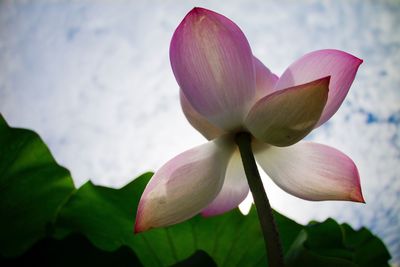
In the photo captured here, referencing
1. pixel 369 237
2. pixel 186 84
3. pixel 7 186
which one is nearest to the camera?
pixel 186 84

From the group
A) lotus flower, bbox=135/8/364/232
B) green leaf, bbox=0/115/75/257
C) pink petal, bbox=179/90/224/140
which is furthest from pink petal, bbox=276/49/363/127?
green leaf, bbox=0/115/75/257

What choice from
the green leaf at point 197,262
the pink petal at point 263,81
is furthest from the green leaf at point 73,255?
the pink petal at point 263,81

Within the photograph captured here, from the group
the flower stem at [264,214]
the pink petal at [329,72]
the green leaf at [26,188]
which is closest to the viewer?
the flower stem at [264,214]

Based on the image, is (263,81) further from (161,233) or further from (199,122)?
(161,233)

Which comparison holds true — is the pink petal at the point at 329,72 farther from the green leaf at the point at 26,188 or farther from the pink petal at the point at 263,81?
the green leaf at the point at 26,188

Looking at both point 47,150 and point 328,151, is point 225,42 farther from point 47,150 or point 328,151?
point 47,150

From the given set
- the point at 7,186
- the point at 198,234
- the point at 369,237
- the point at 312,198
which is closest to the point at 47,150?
the point at 7,186

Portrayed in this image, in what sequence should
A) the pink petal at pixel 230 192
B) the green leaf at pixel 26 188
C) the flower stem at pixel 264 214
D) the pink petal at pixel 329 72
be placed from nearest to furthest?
the flower stem at pixel 264 214, the pink petal at pixel 329 72, the pink petal at pixel 230 192, the green leaf at pixel 26 188

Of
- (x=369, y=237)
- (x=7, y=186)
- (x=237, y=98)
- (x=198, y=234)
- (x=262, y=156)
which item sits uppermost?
(x=237, y=98)

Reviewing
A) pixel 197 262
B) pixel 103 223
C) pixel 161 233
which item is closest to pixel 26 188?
pixel 103 223
